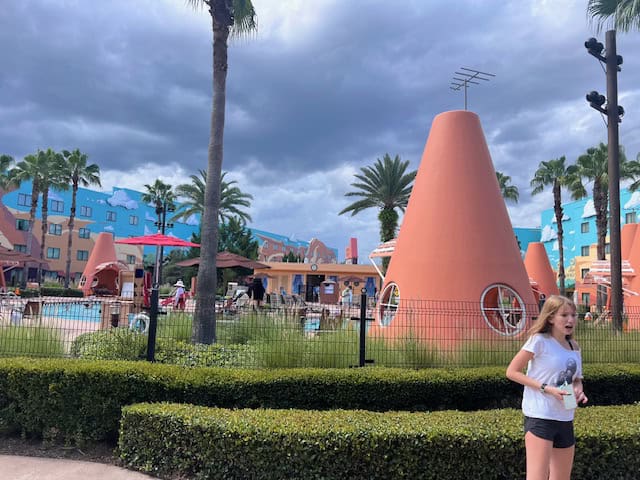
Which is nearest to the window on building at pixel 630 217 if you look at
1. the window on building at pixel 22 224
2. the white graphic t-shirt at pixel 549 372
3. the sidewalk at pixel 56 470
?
the white graphic t-shirt at pixel 549 372

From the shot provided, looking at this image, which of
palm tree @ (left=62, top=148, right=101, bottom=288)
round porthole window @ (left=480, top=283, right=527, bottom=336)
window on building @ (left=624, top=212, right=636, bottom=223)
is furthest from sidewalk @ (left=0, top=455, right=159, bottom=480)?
window on building @ (left=624, top=212, right=636, bottom=223)

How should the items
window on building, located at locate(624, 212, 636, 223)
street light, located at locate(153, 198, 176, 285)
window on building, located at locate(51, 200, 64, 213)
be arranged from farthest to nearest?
window on building, located at locate(51, 200, 64, 213), window on building, located at locate(624, 212, 636, 223), street light, located at locate(153, 198, 176, 285)

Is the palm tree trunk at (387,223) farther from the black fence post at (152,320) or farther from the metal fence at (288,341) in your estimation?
the black fence post at (152,320)

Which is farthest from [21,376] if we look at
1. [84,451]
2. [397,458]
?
[397,458]

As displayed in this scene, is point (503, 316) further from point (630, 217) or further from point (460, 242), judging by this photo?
point (630, 217)

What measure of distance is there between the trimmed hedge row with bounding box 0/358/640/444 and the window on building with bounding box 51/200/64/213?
5441 cm

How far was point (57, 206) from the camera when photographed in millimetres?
53562

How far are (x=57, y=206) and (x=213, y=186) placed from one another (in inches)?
2040

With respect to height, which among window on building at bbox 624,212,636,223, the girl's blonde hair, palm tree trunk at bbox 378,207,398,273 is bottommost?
the girl's blonde hair

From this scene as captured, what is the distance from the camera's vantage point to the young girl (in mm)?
2814

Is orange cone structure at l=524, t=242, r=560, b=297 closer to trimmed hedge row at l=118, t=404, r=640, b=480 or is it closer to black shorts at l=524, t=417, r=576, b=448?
trimmed hedge row at l=118, t=404, r=640, b=480

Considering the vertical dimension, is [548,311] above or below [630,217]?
below

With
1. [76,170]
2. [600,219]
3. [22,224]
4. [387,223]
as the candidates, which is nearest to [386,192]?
[387,223]

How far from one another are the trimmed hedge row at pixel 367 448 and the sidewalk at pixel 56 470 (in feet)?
1.20
